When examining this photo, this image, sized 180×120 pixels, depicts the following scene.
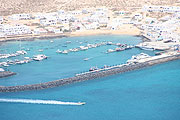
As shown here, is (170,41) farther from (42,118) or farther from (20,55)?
(42,118)

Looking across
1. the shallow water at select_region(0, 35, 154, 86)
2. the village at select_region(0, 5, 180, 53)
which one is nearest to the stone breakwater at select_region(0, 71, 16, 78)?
the shallow water at select_region(0, 35, 154, 86)

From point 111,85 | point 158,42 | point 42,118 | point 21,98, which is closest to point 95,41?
point 158,42

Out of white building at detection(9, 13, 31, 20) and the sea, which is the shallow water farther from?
white building at detection(9, 13, 31, 20)

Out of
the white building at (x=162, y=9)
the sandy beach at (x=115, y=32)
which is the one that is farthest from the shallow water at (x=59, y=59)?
the white building at (x=162, y=9)

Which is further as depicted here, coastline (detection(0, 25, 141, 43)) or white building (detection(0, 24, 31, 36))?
white building (detection(0, 24, 31, 36))

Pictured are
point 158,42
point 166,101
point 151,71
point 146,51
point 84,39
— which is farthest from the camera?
point 84,39

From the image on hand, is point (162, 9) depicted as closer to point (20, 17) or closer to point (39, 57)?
point (20, 17)

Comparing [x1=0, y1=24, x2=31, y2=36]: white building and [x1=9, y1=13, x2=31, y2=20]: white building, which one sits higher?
[x1=9, y1=13, x2=31, y2=20]: white building

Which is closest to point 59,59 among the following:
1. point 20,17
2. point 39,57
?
point 39,57
